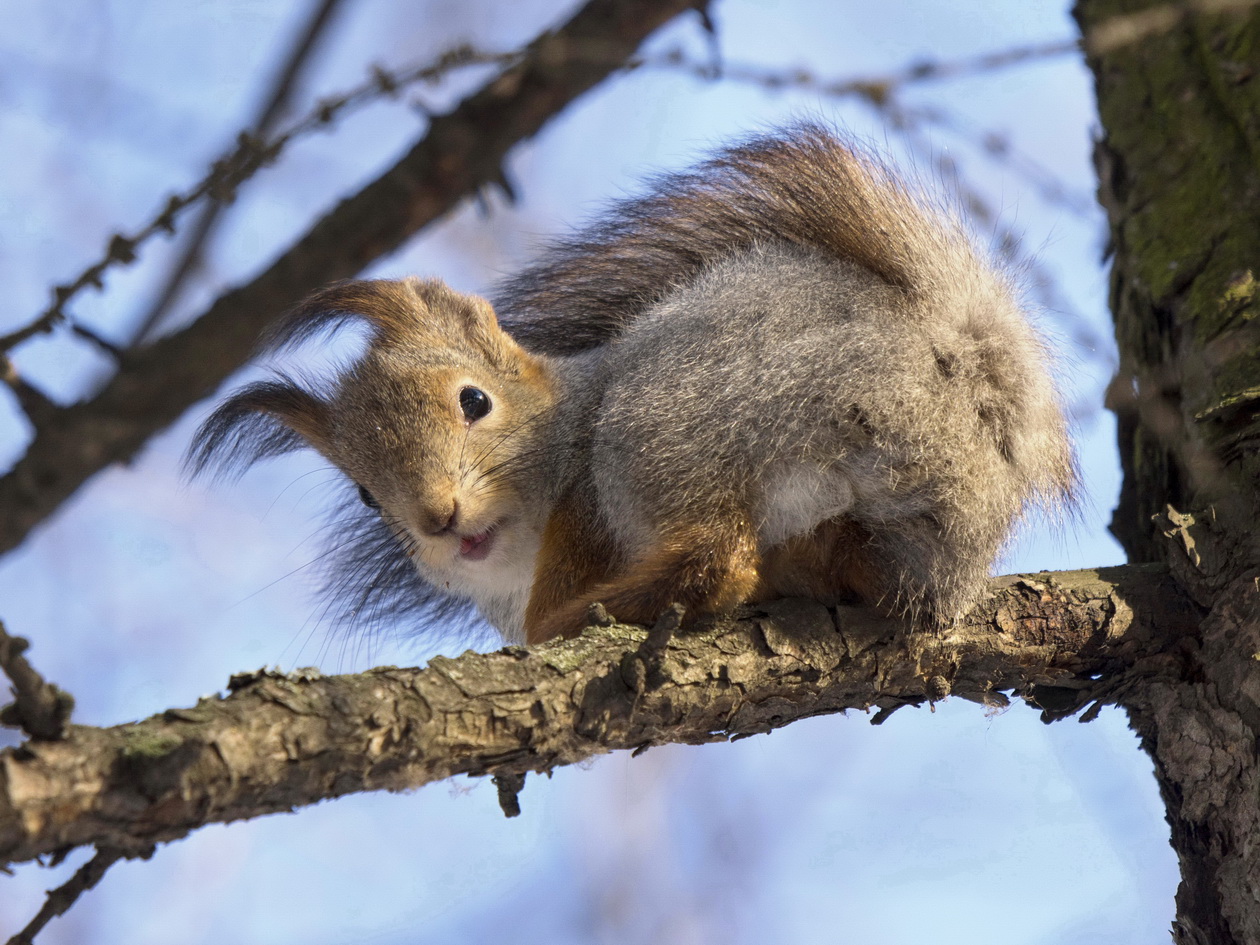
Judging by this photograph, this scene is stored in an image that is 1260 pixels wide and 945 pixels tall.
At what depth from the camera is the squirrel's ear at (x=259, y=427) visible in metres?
2.46

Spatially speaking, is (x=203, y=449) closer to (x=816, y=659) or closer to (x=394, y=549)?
(x=394, y=549)

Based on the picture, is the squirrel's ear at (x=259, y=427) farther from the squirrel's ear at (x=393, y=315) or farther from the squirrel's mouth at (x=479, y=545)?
the squirrel's mouth at (x=479, y=545)

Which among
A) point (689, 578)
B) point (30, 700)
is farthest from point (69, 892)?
point (689, 578)

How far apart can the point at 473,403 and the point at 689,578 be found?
689 millimetres

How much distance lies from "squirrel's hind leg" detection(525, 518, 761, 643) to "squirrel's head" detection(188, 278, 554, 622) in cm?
38

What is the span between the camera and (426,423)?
87.5 inches

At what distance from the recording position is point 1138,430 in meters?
2.51

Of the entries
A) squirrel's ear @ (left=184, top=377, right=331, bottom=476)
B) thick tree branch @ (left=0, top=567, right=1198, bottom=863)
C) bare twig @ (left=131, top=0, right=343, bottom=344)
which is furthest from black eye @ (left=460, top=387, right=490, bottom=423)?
bare twig @ (left=131, top=0, right=343, bottom=344)

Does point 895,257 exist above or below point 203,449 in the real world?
below

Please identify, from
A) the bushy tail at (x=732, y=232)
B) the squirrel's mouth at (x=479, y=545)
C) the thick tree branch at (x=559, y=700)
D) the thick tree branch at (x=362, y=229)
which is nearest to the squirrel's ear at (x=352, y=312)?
the thick tree branch at (x=362, y=229)

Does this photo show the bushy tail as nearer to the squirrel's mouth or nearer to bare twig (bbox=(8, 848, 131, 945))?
the squirrel's mouth

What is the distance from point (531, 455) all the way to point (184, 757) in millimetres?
1109

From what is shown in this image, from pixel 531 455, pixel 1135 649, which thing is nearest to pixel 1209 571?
pixel 1135 649

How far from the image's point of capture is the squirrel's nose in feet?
6.92
